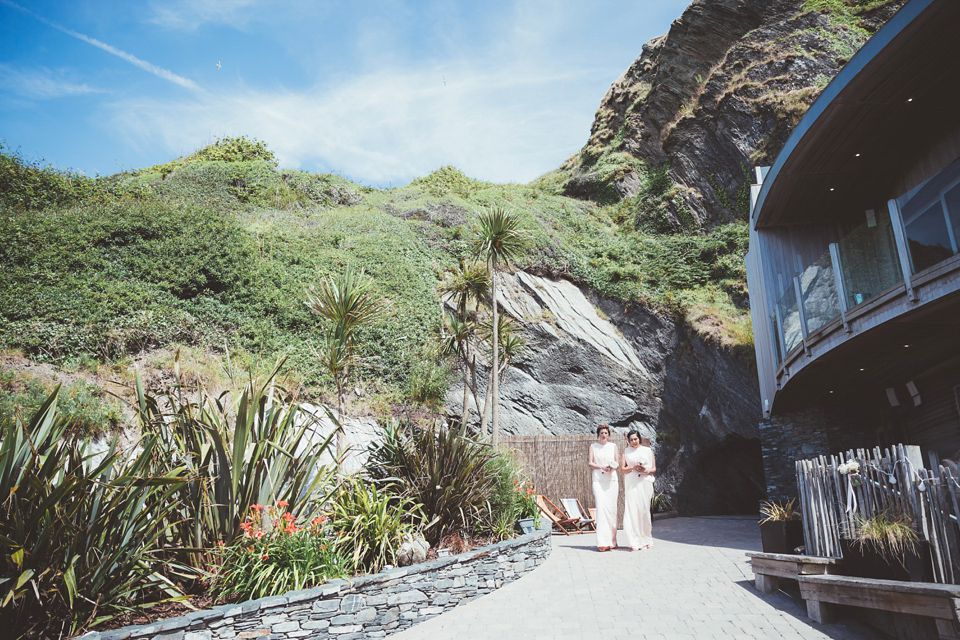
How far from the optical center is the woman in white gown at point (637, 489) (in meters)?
7.95

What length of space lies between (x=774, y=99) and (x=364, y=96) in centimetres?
1361

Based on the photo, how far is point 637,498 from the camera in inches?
314

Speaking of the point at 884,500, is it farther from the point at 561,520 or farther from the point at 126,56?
the point at 126,56

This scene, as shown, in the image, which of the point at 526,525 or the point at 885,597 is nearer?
the point at 885,597

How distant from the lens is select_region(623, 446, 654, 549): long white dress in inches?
313

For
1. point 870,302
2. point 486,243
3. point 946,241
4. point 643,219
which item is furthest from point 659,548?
point 643,219

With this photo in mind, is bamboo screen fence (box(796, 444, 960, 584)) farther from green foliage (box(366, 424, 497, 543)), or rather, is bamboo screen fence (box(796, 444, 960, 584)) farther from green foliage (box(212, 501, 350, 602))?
green foliage (box(212, 501, 350, 602))

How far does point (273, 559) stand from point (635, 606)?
3.29 m

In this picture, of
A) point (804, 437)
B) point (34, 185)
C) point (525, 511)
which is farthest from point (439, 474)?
point (34, 185)

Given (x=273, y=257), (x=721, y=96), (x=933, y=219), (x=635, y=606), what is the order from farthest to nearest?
(x=721, y=96), (x=273, y=257), (x=933, y=219), (x=635, y=606)

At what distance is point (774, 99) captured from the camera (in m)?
18.5

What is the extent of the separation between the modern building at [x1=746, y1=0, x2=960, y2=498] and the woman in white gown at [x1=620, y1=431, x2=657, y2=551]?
2831 mm

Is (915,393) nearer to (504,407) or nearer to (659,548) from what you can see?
(659,548)

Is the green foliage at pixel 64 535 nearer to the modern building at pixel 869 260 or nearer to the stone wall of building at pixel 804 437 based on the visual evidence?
the modern building at pixel 869 260
